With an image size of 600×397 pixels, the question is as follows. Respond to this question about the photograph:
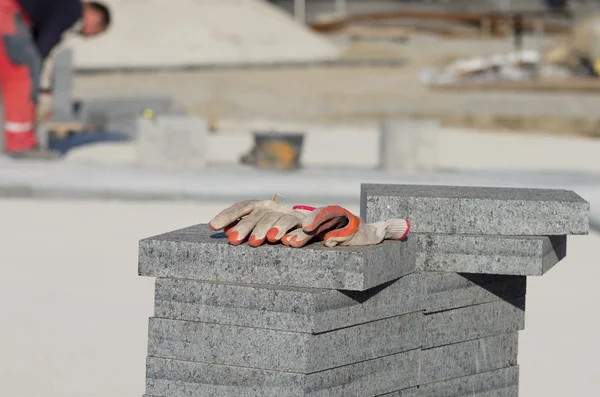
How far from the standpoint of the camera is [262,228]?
5.14 metres

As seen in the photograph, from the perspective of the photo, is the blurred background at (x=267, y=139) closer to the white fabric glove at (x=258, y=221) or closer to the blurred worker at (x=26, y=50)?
the white fabric glove at (x=258, y=221)

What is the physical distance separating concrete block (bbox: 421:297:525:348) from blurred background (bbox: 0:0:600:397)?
76cm

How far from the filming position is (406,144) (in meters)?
17.2

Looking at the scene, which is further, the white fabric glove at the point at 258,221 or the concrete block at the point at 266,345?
the white fabric glove at the point at 258,221

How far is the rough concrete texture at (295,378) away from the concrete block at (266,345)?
0.03m

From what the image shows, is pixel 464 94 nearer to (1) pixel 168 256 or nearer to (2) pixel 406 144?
(2) pixel 406 144

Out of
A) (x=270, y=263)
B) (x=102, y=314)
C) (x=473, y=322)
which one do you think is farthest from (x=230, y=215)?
(x=102, y=314)

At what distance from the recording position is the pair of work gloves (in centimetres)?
509

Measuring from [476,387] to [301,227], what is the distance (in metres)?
1.32

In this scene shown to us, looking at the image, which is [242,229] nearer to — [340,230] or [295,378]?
[340,230]

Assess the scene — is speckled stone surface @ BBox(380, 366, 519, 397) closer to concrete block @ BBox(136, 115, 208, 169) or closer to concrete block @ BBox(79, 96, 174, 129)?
concrete block @ BBox(136, 115, 208, 169)

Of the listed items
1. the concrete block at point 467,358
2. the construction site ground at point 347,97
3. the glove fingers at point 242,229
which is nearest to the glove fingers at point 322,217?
the glove fingers at point 242,229

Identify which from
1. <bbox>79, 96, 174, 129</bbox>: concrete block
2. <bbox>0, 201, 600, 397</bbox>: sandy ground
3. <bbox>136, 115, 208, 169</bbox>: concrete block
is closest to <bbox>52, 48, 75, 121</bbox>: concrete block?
<bbox>79, 96, 174, 129</bbox>: concrete block

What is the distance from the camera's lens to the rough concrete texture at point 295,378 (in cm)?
496
